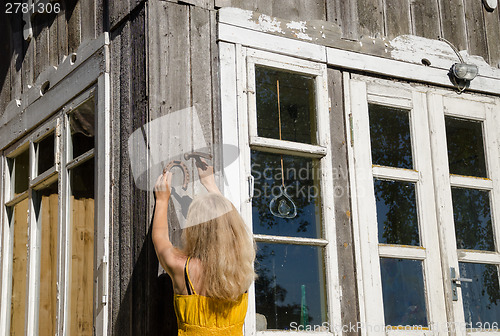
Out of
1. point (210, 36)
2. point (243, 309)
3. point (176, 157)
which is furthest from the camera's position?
point (210, 36)

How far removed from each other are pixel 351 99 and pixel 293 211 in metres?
0.99

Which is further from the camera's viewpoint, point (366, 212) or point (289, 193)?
point (366, 212)

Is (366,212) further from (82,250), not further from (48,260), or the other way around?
(48,260)

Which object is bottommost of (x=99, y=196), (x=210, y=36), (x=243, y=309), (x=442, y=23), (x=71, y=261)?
(x=243, y=309)

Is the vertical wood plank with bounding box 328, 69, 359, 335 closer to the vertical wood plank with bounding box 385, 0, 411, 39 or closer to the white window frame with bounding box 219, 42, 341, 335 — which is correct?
the white window frame with bounding box 219, 42, 341, 335

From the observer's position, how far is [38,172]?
616 cm

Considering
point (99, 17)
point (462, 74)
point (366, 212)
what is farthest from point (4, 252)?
point (462, 74)

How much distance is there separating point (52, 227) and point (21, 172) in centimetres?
90

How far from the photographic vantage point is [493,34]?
631 centimetres

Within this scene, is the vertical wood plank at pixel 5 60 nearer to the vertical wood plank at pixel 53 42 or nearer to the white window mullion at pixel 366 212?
the vertical wood plank at pixel 53 42

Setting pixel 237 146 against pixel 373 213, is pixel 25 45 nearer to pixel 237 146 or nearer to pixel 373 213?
pixel 237 146

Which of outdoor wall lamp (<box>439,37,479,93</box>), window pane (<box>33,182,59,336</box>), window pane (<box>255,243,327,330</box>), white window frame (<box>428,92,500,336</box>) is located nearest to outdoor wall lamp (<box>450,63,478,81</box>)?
outdoor wall lamp (<box>439,37,479,93</box>)

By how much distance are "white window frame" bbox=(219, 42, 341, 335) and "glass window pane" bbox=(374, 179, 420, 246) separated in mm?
447

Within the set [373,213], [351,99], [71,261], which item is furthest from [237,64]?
[71,261]
